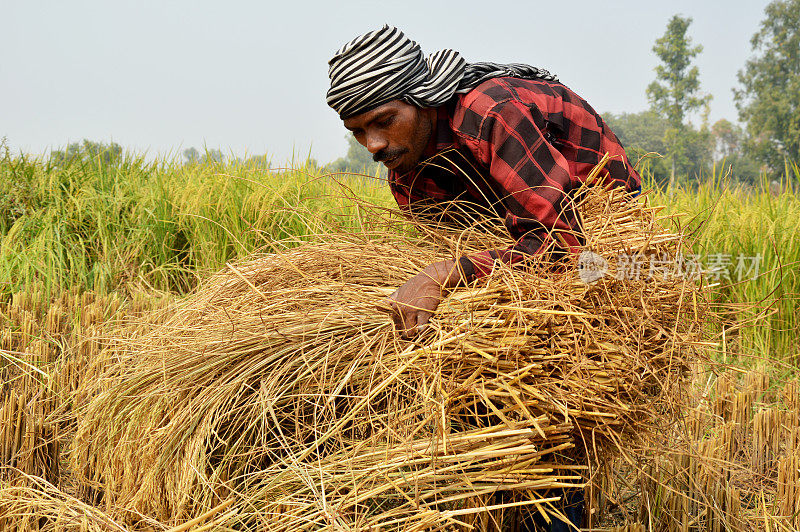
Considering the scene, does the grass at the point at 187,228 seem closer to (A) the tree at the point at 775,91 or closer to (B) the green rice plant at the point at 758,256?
(B) the green rice plant at the point at 758,256

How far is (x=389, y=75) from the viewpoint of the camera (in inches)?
64.0

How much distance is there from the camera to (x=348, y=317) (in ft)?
4.82

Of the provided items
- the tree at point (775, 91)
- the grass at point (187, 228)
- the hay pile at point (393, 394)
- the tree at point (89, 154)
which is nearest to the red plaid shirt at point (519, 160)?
the hay pile at point (393, 394)

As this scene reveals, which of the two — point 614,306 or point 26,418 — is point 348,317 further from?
point 26,418

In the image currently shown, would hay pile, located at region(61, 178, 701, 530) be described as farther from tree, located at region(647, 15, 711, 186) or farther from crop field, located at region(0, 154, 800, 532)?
tree, located at region(647, 15, 711, 186)

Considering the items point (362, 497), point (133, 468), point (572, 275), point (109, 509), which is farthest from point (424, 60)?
point (109, 509)

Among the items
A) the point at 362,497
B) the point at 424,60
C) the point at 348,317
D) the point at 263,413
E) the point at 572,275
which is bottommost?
the point at 362,497

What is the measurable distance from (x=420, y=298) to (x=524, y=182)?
0.40 m

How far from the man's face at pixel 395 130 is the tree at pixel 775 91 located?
3790 centimetres

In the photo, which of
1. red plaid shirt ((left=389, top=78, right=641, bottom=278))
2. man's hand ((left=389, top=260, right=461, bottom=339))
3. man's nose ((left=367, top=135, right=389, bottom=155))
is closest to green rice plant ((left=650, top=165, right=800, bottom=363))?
red plaid shirt ((left=389, top=78, right=641, bottom=278))

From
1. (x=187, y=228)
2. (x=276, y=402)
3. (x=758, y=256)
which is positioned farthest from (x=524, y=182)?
(x=187, y=228)

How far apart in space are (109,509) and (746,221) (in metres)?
3.67

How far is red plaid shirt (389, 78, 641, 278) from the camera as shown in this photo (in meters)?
1.48

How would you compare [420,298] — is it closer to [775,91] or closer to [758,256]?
[758,256]
